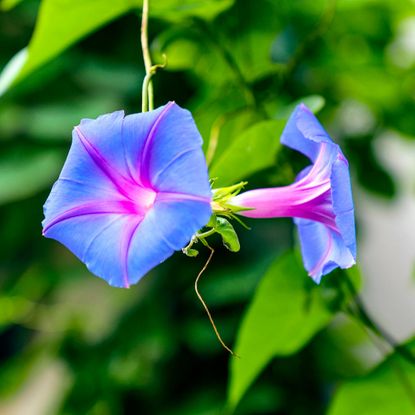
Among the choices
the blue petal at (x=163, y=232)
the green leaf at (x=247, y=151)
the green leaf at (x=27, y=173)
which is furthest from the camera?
the green leaf at (x=27, y=173)

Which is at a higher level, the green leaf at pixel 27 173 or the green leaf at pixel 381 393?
the green leaf at pixel 381 393

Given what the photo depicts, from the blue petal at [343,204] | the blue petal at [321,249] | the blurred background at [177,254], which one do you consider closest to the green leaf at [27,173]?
the blurred background at [177,254]

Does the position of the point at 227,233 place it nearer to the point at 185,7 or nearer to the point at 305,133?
the point at 305,133

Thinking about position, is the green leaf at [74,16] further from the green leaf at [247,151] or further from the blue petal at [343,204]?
the blue petal at [343,204]

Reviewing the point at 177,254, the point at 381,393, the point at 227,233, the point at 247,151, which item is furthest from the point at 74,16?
the point at 177,254

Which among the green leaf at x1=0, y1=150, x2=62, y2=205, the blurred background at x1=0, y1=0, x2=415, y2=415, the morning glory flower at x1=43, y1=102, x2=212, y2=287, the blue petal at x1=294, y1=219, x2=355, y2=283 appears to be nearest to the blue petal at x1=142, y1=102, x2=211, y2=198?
the morning glory flower at x1=43, y1=102, x2=212, y2=287

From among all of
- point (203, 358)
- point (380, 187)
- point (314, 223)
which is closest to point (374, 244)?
point (380, 187)

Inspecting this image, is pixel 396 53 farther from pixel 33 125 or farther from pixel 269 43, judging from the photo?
pixel 33 125
